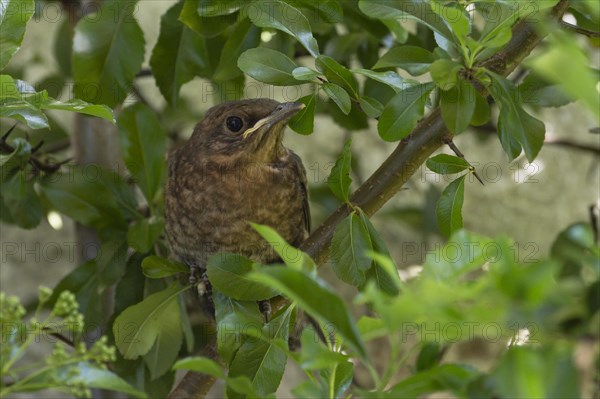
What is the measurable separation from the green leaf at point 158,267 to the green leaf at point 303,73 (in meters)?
0.57

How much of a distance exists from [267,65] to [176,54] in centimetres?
63

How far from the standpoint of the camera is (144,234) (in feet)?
6.72

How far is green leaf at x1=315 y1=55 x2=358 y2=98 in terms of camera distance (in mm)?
1464

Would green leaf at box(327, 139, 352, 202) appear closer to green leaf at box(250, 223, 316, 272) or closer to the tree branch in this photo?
the tree branch

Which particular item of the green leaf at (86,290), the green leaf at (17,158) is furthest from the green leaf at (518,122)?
the green leaf at (86,290)

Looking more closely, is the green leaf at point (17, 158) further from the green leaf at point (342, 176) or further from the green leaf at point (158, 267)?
the green leaf at point (342, 176)

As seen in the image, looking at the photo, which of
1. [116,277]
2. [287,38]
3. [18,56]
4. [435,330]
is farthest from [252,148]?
[18,56]

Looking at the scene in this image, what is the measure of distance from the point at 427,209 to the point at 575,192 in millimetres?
1273

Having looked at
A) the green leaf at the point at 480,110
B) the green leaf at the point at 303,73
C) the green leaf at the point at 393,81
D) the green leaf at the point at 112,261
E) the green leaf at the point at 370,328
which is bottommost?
the green leaf at the point at 112,261

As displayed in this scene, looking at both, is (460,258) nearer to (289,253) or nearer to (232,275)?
(289,253)

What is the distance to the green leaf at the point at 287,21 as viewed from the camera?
150cm

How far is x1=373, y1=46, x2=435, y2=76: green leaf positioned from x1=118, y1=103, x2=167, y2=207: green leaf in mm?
816

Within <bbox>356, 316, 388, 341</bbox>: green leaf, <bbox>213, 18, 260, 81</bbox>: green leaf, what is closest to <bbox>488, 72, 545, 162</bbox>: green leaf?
<bbox>356, 316, 388, 341</bbox>: green leaf

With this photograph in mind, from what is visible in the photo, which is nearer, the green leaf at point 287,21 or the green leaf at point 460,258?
the green leaf at point 460,258
